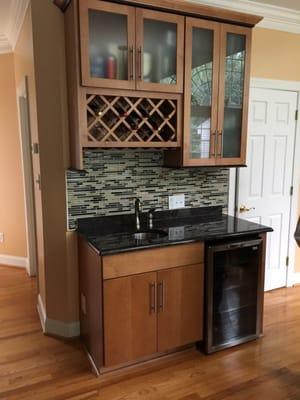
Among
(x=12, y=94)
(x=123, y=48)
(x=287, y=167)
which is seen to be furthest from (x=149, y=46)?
(x=12, y=94)

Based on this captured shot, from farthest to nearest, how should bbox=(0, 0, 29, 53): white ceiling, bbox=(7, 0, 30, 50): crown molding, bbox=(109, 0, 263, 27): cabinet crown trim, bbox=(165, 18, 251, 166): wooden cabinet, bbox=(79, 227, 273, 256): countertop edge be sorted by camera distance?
1. bbox=(0, 0, 29, 53): white ceiling
2. bbox=(7, 0, 30, 50): crown molding
3. bbox=(165, 18, 251, 166): wooden cabinet
4. bbox=(109, 0, 263, 27): cabinet crown trim
5. bbox=(79, 227, 273, 256): countertop edge

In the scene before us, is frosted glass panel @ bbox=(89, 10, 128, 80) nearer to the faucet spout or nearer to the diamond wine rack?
the diamond wine rack

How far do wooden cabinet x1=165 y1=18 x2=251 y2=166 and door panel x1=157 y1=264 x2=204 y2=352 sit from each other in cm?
84

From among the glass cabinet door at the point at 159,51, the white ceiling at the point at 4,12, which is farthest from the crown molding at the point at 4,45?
the glass cabinet door at the point at 159,51

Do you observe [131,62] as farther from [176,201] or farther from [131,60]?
[176,201]

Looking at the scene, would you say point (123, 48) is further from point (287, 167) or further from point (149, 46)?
point (287, 167)

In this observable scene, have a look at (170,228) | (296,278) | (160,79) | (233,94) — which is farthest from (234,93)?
(296,278)

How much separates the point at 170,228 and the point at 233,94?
118 cm

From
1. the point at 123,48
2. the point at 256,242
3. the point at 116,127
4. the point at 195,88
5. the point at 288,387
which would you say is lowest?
the point at 288,387

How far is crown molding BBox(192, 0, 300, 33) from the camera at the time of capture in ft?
9.56

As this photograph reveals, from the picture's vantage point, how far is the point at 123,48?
226 centimetres

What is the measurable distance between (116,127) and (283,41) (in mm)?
2064

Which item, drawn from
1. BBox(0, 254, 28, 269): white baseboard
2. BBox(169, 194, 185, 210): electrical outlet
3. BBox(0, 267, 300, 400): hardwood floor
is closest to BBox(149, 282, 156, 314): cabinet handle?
BBox(0, 267, 300, 400): hardwood floor

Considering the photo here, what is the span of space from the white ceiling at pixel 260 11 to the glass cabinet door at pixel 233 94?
52 centimetres
